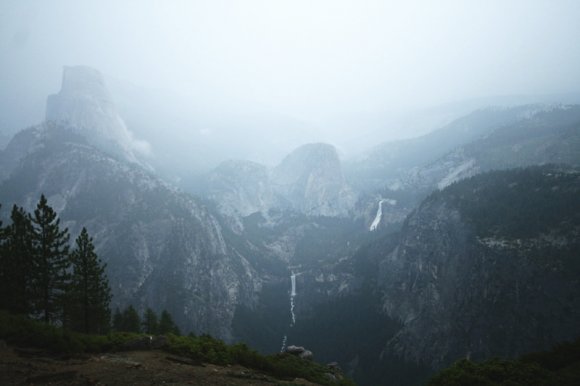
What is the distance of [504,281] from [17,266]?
570ft

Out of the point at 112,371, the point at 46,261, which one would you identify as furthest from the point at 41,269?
the point at 112,371

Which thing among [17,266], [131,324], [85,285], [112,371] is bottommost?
[131,324]

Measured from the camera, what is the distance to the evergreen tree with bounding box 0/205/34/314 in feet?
145

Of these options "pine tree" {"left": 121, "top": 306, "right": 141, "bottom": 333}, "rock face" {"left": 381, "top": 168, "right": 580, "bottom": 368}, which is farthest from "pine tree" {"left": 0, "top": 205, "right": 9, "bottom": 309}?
"rock face" {"left": 381, "top": 168, "right": 580, "bottom": 368}

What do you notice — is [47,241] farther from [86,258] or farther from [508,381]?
A: [508,381]

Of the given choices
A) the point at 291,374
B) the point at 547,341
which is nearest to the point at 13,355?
the point at 291,374

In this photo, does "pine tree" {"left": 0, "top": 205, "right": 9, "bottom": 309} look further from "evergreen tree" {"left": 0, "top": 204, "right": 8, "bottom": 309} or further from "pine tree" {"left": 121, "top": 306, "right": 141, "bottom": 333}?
"pine tree" {"left": 121, "top": 306, "right": 141, "bottom": 333}

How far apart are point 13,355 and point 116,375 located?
8.42 meters

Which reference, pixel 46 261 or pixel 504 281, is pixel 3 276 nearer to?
pixel 46 261

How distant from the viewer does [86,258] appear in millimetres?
49688

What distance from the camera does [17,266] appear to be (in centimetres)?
4478

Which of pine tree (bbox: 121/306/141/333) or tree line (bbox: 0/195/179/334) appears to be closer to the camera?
tree line (bbox: 0/195/179/334)

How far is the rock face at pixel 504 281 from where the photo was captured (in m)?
136

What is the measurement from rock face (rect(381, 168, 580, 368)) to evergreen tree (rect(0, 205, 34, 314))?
158505mm
